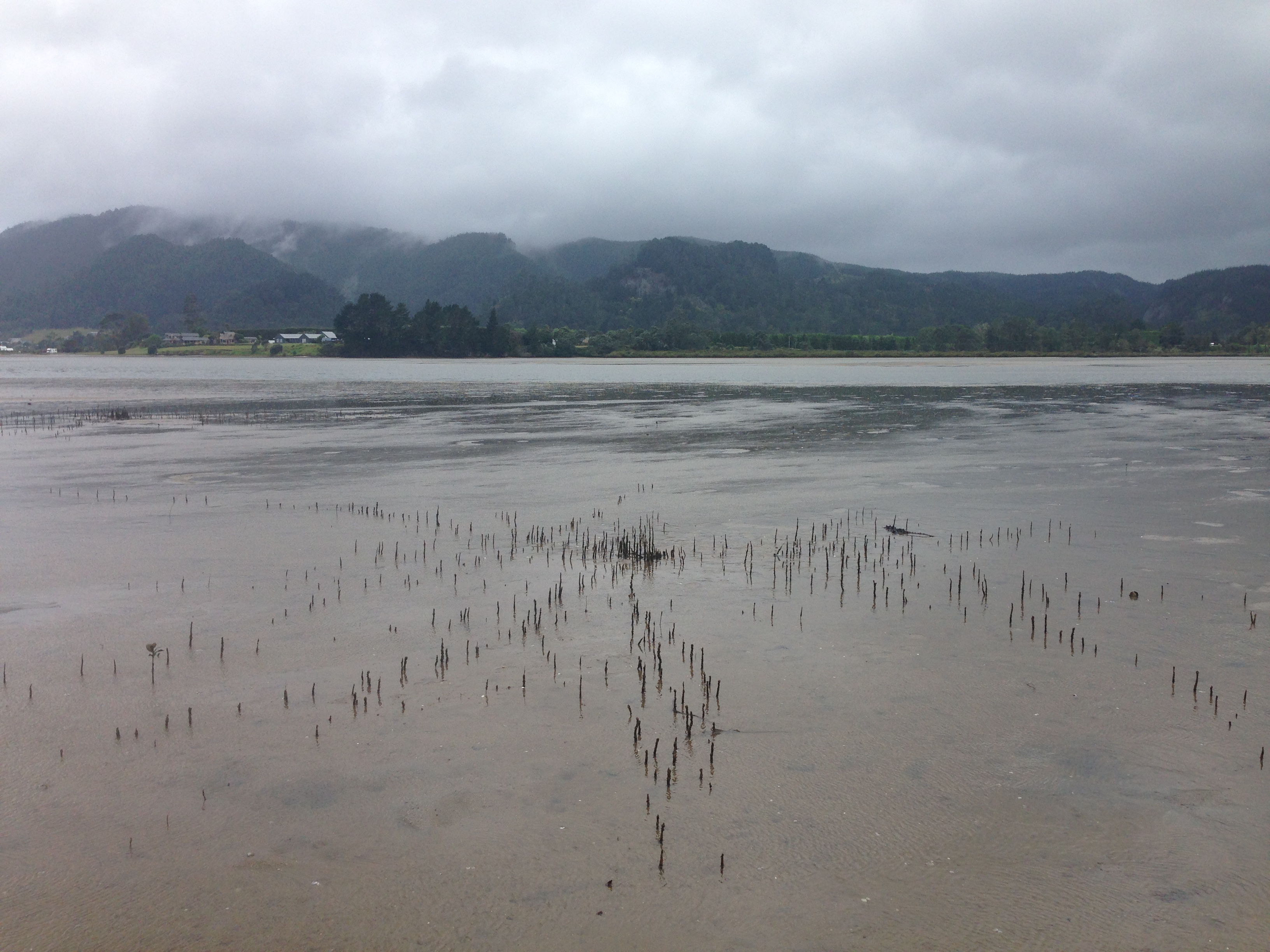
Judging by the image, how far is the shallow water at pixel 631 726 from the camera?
17.6ft

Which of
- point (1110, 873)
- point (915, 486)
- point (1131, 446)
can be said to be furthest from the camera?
point (1131, 446)

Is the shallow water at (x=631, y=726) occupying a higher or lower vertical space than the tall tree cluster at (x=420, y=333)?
lower

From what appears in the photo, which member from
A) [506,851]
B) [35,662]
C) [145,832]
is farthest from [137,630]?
[506,851]

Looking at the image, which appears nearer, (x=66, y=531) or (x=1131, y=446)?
(x=66, y=531)

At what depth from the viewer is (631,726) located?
759 centimetres

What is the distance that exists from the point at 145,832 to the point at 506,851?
2370 mm

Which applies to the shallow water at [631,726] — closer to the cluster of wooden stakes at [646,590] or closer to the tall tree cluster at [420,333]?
the cluster of wooden stakes at [646,590]

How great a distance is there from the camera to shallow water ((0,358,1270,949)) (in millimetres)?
5355

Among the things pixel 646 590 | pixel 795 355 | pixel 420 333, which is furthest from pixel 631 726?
pixel 420 333

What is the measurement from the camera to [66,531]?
619 inches

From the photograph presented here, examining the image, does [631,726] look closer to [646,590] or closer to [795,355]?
[646,590]

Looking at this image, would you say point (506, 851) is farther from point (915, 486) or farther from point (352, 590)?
point (915, 486)

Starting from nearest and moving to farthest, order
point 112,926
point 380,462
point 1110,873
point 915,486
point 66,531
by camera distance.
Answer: point 112,926, point 1110,873, point 66,531, point 915,486, point 380,462

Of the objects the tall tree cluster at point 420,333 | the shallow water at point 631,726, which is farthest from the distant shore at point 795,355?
the shallow water at point 631,726
